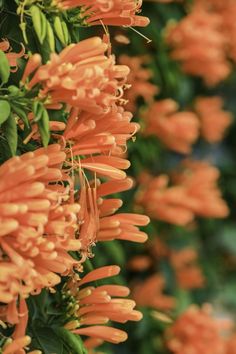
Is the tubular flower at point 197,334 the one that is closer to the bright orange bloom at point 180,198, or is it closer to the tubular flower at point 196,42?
the bright orange bloom at point 180,198

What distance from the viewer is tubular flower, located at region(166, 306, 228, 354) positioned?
218cm

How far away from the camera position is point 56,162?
3.85 feet

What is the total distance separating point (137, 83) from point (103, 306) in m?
1.14

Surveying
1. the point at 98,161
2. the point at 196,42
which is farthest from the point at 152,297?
the point at 98,161

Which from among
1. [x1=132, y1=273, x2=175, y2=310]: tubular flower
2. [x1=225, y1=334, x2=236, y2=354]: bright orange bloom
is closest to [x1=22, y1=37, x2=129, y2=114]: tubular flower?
[x1=132, y1=273, x2=175, y2=310]: tubular flower

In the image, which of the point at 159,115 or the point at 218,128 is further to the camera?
the point at 218,128

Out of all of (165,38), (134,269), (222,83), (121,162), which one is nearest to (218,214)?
(134,269)

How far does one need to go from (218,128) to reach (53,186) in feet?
6.21

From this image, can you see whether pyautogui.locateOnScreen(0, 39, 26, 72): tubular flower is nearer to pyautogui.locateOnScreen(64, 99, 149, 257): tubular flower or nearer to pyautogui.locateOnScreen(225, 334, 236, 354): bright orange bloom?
pyautogui.locateOnScreen(64, 99, 149, 257): tubular flower

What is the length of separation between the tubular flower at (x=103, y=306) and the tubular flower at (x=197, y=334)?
2.66ft

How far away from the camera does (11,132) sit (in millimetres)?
1194

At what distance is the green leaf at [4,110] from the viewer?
1.16 meters

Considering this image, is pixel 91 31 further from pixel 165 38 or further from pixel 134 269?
pixel 134 269

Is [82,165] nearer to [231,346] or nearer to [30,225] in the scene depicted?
[30,225]
